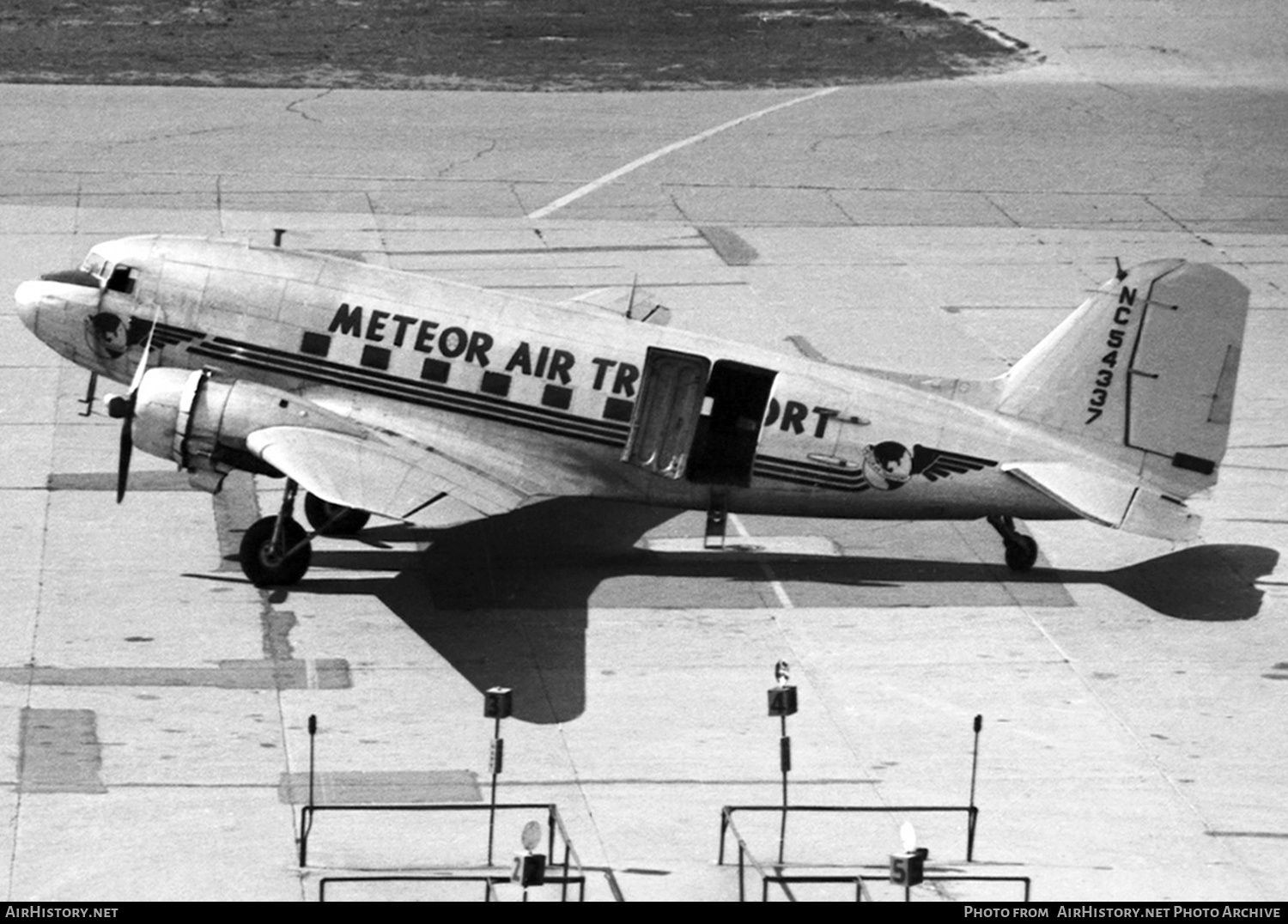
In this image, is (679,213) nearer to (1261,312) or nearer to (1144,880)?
(1261,312)

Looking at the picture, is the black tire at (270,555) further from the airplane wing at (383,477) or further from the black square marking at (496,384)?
the black square marking at (496,384)

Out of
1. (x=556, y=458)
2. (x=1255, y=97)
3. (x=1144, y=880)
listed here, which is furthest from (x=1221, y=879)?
(x=1255, y=97)

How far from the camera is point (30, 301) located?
2900 centimetres

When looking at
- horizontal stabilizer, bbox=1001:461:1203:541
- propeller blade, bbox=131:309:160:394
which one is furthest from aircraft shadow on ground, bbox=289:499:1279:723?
propeller blade, bbox=131:309:160:394

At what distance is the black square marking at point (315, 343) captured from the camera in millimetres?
27844

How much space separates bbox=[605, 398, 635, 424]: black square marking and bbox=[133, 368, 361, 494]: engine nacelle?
11.7ft

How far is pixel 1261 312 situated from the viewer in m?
40.3

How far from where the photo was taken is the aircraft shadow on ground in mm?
26312

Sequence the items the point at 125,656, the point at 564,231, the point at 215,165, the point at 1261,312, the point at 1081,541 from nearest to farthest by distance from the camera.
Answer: the point at 125,656
the point at 1081,541
the point at 1261,312
the point at 564,231
the point at 215,165

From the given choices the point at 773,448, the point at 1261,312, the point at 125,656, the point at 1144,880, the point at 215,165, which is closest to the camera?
the point at 1144,880

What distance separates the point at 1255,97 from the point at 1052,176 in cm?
1037

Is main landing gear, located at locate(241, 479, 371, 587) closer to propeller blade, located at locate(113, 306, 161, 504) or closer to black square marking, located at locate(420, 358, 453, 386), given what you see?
propeller blade, located at locate(113, 306, 161, 504)

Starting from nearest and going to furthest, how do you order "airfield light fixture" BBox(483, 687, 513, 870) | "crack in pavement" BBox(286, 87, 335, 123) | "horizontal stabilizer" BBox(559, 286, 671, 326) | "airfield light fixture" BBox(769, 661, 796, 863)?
"airfield light fixture" BBox(483, 687, 513, 870)
"airfield light fixture" BBox(769, 661, 796, 863)
"horizontal stabilizer" BBox(559, 286, 671, 326)
"crack in pavement" BBox(286, 87, 335, 123)

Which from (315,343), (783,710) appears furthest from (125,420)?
(783,710)
